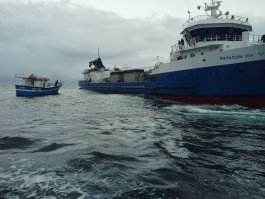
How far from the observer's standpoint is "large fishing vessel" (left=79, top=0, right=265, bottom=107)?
19064mm

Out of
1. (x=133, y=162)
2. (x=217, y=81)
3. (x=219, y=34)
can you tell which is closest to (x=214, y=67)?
(x=217, y=81)

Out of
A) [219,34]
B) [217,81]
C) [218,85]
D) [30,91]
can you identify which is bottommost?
[30,91]

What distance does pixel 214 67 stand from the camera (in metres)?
21.0

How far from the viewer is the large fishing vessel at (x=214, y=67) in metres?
19.1

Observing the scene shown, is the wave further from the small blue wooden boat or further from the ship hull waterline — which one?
the small blue wooden boat

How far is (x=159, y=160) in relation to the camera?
7.61m

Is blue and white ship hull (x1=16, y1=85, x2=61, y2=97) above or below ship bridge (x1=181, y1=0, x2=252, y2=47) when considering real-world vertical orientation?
below

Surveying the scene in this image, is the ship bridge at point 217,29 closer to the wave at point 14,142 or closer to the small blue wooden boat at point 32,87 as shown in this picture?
A: the wave at point 14,142

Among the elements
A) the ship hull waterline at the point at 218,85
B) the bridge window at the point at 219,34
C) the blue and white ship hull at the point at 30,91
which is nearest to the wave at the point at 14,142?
the ship hull waterline at the point at 218,85

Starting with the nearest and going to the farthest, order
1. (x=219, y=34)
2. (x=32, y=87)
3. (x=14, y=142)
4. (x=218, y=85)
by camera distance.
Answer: (x=14, y=142), (x=218, y=85), (x=219, y=34), (x=32, y=87)

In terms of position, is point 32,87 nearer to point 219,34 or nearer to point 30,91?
point 30,91

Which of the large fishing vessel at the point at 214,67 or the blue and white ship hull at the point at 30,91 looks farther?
the blue and white ship hull at the point at 30,91

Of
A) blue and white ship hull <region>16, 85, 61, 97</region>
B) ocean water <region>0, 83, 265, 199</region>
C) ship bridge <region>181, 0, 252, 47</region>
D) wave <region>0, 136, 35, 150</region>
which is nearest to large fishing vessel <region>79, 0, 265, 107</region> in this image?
ship bridge <region>181, 0, 252, 47</region>

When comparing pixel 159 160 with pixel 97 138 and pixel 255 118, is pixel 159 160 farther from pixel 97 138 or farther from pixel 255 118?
pixel 255 118
